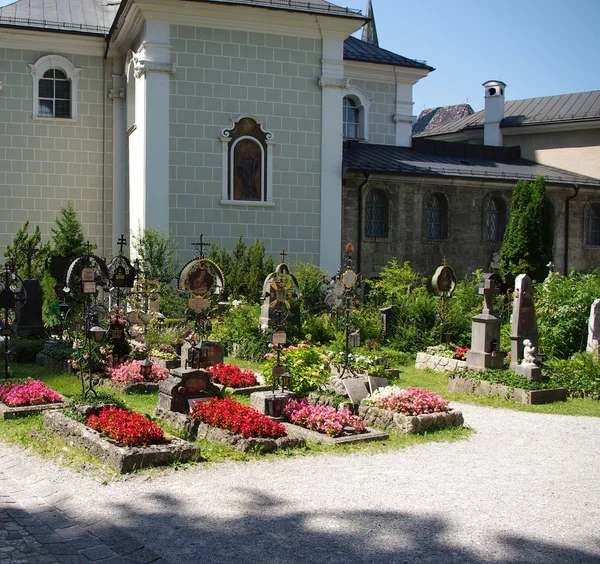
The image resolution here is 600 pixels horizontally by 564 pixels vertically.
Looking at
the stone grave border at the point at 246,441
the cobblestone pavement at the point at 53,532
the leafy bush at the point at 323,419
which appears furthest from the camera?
the leafy bush at the point at 323,419

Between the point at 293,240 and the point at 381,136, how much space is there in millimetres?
6989

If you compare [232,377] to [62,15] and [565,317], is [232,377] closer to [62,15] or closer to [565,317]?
Answer: [565,317]

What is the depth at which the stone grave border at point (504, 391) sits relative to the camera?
11.3m

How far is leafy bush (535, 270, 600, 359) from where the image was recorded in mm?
14367

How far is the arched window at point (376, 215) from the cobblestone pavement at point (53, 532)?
1686 cm

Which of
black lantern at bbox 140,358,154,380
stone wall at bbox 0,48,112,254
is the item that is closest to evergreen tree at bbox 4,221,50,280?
stone wall at bbox 0,48,112,254

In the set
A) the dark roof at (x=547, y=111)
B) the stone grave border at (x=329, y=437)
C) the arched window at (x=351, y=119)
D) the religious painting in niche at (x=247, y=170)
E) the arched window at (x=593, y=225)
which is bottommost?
the stone grave border at (x=329, y=437)

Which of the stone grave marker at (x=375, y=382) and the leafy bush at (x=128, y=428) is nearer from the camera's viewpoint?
the leafy bush at (x=128, y=428)

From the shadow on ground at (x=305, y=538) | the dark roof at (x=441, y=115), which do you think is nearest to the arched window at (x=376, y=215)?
the shadow on ground at (x=305, y=538)

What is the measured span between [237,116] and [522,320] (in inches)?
415

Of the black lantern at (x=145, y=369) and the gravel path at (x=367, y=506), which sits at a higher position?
the black lantern at (x=145, y=369)

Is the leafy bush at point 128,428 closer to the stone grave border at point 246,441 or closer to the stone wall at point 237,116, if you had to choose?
the stone grave border at point 246,441

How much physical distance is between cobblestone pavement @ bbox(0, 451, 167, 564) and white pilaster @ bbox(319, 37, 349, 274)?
49.1 feet

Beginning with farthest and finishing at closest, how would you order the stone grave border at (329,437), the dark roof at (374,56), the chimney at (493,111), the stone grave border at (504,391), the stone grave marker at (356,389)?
the chimney at (493,111) → the dark roof at (374,56) → the stone grave border at (504,391) → the stone grave marker at (356,389) → the stone grave border at (329,437)
